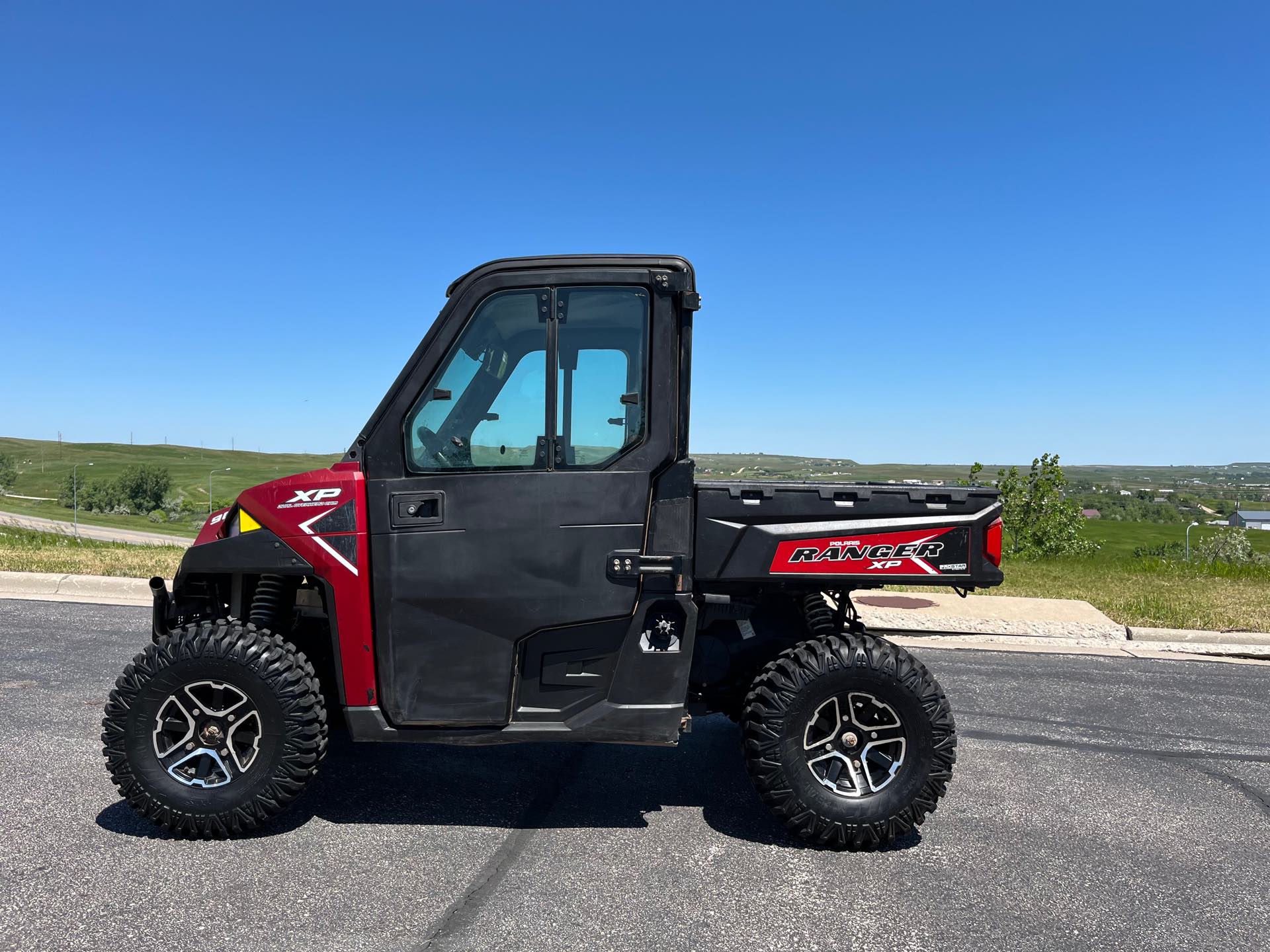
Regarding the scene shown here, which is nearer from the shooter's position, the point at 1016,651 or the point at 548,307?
the point at 548,307

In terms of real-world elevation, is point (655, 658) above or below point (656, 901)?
above

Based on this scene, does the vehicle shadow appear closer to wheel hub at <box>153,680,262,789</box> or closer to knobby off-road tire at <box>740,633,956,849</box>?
knobby off-road tire at <box>740,633,956,849</box>

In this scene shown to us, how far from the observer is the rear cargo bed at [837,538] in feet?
12.1

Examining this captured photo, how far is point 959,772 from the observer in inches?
181

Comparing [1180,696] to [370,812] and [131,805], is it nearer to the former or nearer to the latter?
[370,812]

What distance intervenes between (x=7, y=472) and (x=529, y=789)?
437 feet

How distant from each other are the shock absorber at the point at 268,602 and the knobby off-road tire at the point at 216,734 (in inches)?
11.5

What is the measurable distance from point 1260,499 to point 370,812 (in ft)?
583

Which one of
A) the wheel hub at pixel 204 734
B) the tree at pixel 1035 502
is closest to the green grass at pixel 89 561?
the wheel hub at pixel 204 734

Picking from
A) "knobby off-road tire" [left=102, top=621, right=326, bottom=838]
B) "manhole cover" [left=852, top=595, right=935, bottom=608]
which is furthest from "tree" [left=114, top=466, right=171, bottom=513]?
"knobby off-road tire" [left=102, top=621, right=326, bottom=838]

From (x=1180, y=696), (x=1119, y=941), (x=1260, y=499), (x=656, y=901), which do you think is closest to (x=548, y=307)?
(x=656, y=901)

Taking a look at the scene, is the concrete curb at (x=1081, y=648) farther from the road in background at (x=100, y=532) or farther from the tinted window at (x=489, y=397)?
the road in background at (x=100, y=532)

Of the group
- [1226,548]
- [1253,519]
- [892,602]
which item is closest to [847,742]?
[892,602]

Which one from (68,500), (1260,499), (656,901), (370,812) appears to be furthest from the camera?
(1260,499)
